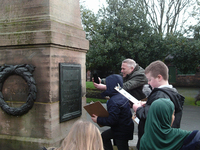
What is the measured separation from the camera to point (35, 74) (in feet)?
12.6

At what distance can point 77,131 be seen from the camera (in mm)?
1743

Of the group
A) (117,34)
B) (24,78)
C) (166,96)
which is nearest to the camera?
(166,96)

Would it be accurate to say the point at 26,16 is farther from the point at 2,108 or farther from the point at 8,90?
the point at 2,108

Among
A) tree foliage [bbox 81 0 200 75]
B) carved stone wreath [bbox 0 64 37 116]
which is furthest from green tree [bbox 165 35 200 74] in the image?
carved stone wreath [bbox 0 64 37 116]

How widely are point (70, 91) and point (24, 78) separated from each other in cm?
88

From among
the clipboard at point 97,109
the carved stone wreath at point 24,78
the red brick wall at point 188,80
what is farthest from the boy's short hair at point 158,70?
the red brick wall at point 188,80

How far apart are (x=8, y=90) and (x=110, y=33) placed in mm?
9837

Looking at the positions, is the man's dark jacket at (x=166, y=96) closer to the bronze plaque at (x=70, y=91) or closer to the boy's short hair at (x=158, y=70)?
the boy's short hair at (x=158, y=70)

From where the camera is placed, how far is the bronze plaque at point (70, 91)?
3.99 m

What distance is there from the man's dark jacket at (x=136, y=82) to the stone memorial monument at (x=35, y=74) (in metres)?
1.08

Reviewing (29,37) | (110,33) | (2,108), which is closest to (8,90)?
(2,108)

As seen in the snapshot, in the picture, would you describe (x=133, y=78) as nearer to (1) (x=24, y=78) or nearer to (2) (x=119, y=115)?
(2) (x=119, y=115)

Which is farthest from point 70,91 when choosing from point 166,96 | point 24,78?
point 166,96

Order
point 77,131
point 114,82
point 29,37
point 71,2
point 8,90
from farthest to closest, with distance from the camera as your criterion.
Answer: point 71,2 → point 8,90 → point 29,37 → point 114,82 → point 77,131
